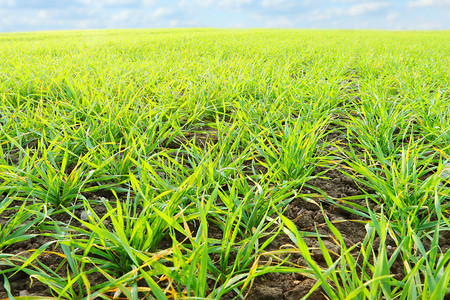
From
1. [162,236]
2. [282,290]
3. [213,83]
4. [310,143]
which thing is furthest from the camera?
[213,83]

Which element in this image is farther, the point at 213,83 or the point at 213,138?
the point at 213,83

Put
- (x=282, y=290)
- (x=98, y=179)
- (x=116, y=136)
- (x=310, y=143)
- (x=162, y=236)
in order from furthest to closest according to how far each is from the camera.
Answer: (x=116, y=136), (x=310, y=143), (x=98, y=179), (x=162, y=236), (x=282, y=290)

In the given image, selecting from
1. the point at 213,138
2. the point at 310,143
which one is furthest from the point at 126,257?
the point at 213,138

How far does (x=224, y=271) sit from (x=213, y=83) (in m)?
1.72

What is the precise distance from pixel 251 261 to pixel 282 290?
11cm

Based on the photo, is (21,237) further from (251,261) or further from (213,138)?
(213,138)

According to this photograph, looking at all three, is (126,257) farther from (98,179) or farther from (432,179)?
(432,179)

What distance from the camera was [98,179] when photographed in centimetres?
116

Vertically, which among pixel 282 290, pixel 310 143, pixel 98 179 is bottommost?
pixel 282 290

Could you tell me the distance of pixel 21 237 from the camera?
0.87 meters

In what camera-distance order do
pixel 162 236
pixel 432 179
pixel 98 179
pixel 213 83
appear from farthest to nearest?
pixel 213 83
pixel 98 179
pixel 432 179
pixel 162 236

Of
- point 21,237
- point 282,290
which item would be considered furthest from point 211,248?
point 21,237

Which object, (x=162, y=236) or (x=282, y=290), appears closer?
(x=282, y=290)

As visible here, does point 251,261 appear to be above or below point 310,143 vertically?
below
